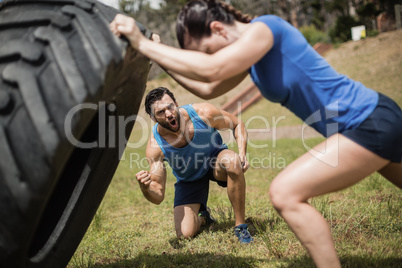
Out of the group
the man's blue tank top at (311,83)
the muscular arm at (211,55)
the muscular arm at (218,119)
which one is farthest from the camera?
the muscular arm at (218,119)

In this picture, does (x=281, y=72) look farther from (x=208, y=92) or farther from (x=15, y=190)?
(x=15, y=190)

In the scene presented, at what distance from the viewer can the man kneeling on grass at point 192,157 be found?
3451 mm

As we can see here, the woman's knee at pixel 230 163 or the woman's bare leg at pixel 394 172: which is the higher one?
the woman's bare leg at pixel 394 172

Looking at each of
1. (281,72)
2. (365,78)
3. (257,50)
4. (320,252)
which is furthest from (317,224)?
(365,78)

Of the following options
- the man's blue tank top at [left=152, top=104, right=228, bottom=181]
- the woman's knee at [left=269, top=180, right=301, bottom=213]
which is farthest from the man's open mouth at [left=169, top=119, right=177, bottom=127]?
the woman's knee at [left=269, top=180, right=301, bottom=213]

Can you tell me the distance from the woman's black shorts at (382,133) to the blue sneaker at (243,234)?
1620mm

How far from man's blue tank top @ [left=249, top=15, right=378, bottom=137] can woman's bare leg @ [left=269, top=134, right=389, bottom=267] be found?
0.13 meters

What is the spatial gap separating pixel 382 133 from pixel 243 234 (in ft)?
5.76

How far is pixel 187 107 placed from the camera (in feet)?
12.3

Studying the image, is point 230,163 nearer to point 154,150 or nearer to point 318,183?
point 154,150

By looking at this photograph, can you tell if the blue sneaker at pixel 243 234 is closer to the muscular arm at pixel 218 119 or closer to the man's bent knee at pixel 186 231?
the man's bent knee at pixel 186 231

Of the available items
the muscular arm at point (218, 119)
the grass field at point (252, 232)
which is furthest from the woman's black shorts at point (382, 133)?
the muscular arm at point (218, 119)

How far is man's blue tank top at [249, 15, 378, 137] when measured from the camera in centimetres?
181

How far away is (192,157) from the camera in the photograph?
3.63 meters
